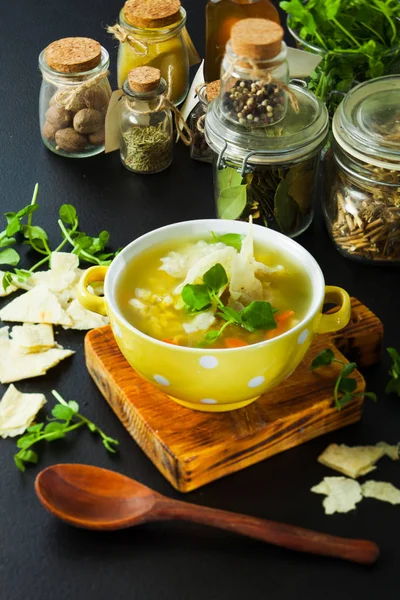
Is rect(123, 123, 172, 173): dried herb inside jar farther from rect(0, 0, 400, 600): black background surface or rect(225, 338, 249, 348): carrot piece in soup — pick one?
rect(225, 338, 249, 348): carrot piece in soup

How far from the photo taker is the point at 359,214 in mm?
1365

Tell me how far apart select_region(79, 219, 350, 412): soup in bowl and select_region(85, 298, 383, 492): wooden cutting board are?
2cm

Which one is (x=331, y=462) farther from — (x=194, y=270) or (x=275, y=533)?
(x=194, y=270)

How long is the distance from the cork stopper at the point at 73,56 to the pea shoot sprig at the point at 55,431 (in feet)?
2.13

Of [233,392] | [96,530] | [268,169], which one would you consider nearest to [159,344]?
[233,392]

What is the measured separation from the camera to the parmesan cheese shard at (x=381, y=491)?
1045 mm

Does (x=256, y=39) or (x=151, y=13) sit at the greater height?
(x=256, y=39)

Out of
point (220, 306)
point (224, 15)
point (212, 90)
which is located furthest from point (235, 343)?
point (224, 15)

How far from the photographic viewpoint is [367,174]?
1327 millimetres

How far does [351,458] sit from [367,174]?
1.42 ft

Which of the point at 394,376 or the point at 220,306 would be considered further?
the point at 394,376

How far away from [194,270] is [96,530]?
31cm

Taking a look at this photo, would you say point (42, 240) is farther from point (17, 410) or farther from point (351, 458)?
point (351, 458)

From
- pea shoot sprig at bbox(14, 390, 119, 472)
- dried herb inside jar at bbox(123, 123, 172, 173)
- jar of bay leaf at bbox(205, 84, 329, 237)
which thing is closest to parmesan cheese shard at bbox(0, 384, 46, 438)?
pea shoot sprig at bbox(14, 390, 119, 472)
